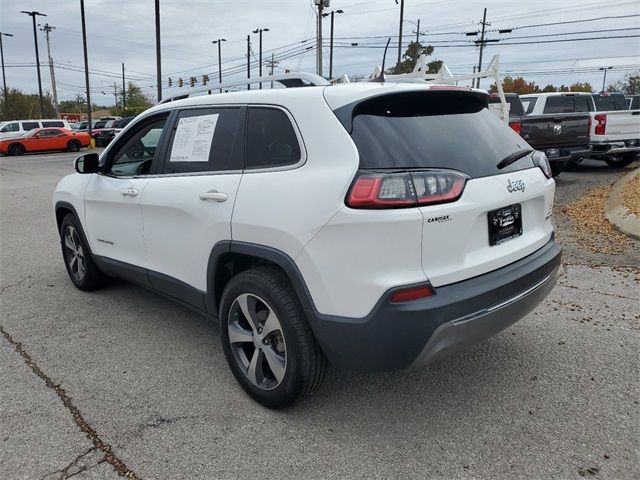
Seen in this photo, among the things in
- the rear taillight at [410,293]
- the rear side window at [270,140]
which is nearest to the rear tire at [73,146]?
the rear side window at [270,140]

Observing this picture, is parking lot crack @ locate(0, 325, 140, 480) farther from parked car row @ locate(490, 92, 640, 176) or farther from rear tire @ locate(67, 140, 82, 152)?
rear tire @ locate(67, 140, 82, 152)

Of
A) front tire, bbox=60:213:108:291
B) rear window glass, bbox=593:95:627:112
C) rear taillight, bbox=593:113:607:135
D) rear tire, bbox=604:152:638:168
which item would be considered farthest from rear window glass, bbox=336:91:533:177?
rear window glass, bbox=593:95:627:112

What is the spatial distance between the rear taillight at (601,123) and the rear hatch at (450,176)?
1024 centimetres

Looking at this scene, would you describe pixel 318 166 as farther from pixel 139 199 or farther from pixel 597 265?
pixel 597 265

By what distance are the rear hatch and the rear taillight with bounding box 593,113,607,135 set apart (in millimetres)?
10244

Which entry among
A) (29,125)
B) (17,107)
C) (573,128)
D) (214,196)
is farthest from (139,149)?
(17,107)

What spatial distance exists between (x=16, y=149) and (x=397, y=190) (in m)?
33.0

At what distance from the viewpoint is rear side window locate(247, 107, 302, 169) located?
275 centimetres

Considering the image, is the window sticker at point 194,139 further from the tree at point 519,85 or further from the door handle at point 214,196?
the tree at point 519,85

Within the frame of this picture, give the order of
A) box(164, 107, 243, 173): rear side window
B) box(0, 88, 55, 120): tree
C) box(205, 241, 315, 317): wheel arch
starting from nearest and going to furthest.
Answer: box(205, 241, 315, 317): wheel arch
box(164, 107, 243, 173): rear side window
box(0, 88, 55, 120): tree

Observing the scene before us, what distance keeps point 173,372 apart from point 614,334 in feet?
10.5

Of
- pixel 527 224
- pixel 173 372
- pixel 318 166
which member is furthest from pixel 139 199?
pixel 527 224

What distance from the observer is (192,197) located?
127 inches

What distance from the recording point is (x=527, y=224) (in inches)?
115
